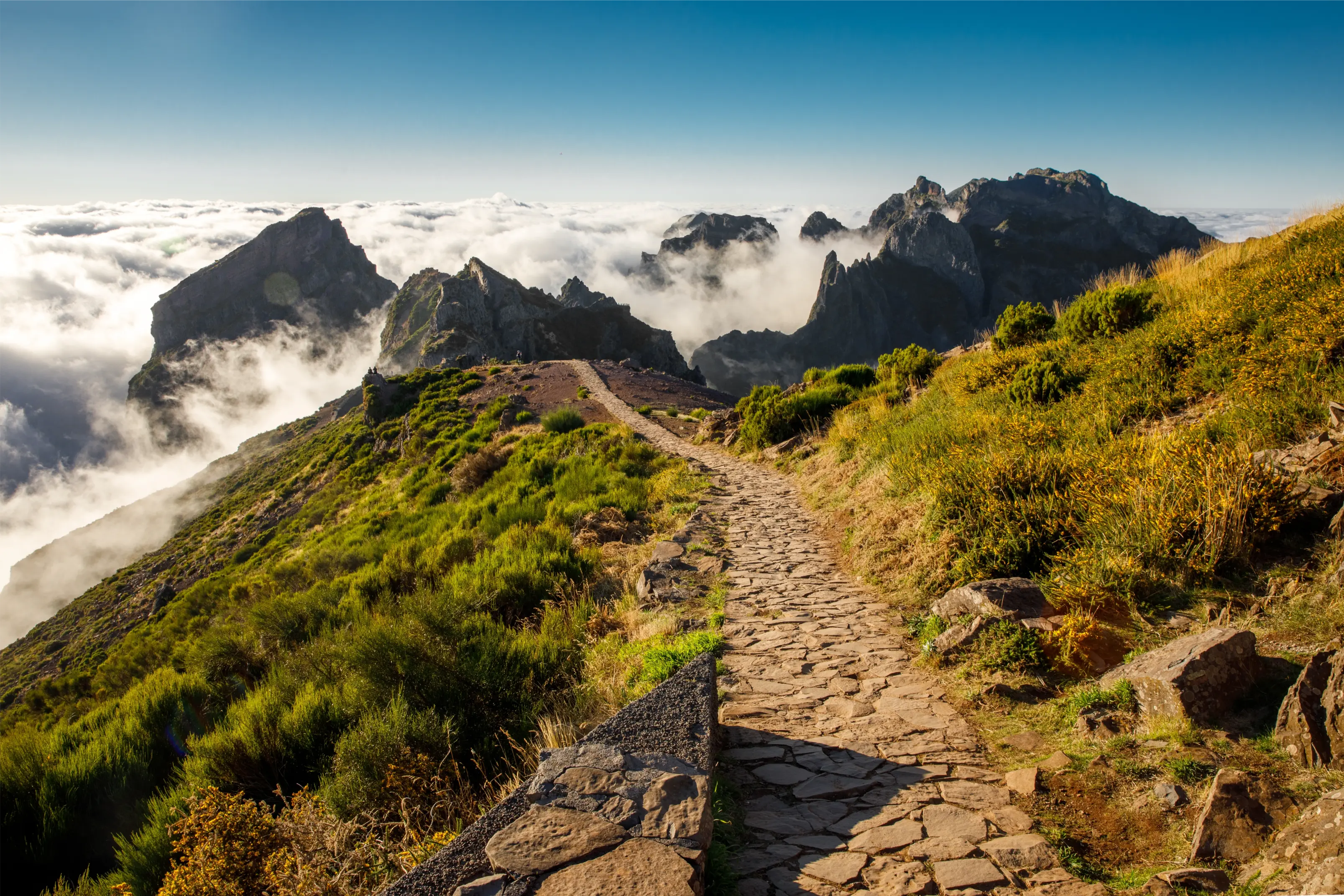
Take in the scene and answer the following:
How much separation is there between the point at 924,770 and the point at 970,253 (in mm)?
146675

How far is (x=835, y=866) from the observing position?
2910mm

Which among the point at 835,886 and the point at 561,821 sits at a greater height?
the point at 561,821

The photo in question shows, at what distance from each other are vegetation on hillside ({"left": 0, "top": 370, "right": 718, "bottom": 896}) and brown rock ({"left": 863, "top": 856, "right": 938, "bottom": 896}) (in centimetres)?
204

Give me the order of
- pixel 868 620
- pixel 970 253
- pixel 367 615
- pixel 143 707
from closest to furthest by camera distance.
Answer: pixel 868 620
pixel 143 707
pixel 367 615
pixel 970 253

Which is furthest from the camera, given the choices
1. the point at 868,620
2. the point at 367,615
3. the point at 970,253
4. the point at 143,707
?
the point at 970,253

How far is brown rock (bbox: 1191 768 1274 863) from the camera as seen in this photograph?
2.55m

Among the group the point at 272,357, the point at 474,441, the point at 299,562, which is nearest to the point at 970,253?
the point at 474,441

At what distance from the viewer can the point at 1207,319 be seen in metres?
8.15

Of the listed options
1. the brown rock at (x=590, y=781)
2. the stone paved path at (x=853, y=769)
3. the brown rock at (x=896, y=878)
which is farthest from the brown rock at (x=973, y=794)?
the brown rock at (x=590, y=781)

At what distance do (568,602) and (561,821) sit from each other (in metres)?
4.50

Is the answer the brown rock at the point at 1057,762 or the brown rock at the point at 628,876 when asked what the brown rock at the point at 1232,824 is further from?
the brown rock at the point at 628,876

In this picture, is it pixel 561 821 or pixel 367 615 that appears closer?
pixel 561 821

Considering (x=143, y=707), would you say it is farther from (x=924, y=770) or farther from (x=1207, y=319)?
(x=1207, y=319)

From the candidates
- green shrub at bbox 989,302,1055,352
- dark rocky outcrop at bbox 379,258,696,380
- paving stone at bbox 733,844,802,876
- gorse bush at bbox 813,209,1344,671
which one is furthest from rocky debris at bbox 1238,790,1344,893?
dark rocky outcrop at bbox 379,258,696,380
